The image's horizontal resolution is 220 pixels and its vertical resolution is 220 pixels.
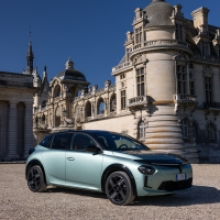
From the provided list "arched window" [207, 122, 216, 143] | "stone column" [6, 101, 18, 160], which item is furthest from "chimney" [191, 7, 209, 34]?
"stone column" [6, 101, 18, 160]

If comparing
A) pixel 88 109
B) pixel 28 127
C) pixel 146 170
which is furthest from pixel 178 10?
pixel 146 170

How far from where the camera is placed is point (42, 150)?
962 cm

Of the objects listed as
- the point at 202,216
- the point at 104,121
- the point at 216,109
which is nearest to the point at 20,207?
the point at 202,216

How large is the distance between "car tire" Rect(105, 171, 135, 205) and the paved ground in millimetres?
175

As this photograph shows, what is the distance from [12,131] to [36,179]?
23.1 m

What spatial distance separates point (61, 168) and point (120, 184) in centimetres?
211

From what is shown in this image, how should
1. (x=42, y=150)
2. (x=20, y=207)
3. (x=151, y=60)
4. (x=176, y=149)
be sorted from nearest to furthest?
(x=20, y=207) < (x=42, y=150) < (x=176, y=149) < (x=151, y=60)

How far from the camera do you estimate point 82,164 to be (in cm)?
829

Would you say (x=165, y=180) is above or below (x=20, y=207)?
above

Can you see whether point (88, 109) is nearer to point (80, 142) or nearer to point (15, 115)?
point (15, 115)

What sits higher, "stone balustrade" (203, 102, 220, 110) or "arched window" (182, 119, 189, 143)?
"stone balustrade" (203, 102, 220, 110)

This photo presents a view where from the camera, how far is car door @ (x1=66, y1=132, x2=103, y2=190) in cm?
798

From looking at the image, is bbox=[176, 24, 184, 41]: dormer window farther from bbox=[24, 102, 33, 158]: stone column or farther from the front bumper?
the front bumper

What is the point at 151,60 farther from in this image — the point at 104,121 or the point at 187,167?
the point at 187,167
